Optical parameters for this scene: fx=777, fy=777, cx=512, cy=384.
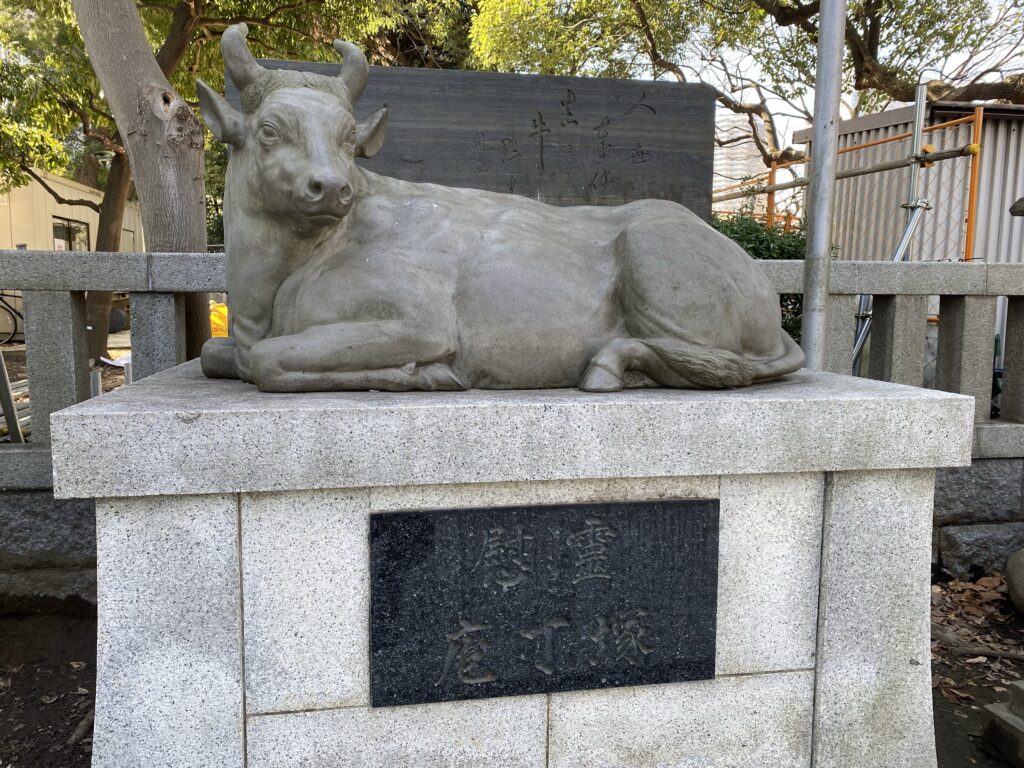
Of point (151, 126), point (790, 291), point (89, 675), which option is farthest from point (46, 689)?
point (790, 291)

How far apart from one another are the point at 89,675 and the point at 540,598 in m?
3.02

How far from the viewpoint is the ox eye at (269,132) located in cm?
253

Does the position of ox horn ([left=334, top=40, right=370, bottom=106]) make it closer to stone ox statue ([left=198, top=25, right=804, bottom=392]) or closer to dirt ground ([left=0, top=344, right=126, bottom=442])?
stone ox statue ([left=198, top=25, right=804, bottom=392])

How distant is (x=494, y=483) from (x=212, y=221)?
18989mm

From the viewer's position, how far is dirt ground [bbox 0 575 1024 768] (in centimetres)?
363

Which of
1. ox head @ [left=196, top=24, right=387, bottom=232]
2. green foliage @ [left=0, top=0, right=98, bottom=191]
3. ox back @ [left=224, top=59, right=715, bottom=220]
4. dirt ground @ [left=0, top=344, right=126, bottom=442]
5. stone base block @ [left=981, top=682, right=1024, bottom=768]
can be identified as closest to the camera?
ox head @ [left=196, top=24, right=387, bottom=232]

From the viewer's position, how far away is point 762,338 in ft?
10.0

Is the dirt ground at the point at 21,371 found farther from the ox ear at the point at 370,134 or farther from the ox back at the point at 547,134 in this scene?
the ox ear at the point at 370,134

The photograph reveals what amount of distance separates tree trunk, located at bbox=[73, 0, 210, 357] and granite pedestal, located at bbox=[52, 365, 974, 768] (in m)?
3.94

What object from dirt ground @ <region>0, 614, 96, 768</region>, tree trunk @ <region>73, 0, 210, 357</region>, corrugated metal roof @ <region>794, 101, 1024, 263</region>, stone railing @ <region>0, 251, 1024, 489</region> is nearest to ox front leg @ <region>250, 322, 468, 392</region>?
stone railing @ <region>0, 251, 1024, 489</region>

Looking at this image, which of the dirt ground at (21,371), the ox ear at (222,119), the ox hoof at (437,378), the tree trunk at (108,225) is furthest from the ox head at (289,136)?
the tree trunk at (108,225)

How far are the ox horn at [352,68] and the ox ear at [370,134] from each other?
0.12 meters

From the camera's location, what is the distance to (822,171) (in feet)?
11.8

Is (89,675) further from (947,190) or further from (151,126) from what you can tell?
(947,190)
